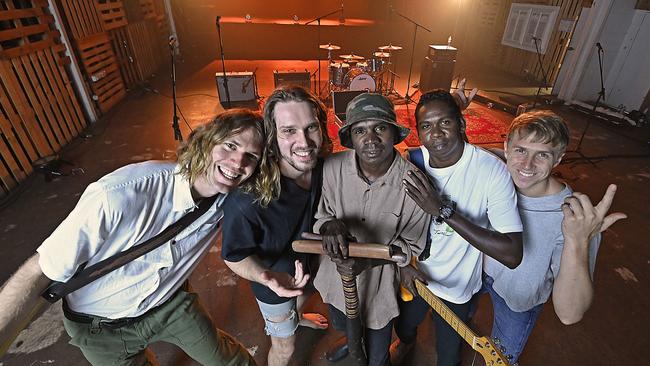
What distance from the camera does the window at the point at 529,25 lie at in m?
9.29

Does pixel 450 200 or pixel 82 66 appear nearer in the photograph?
pixel 450 200

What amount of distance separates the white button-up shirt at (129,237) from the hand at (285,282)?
481 mm

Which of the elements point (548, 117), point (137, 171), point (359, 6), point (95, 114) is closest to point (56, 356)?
point (137, 171)

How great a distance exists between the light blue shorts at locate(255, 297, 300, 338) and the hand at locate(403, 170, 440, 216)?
1.06 m

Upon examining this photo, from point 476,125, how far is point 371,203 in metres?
6.41

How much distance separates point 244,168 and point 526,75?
1261cm

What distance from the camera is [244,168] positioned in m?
1.58

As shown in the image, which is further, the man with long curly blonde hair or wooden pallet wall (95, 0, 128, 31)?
wooden pallet wall (95, 0, 128, 31)

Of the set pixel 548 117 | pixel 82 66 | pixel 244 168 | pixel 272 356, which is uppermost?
pixel 548 117

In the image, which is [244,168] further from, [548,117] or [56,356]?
[56,356]

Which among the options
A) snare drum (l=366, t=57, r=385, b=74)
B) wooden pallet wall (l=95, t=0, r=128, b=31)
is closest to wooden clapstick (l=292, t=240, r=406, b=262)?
snare drum (l=366, t=57, r=385, b=74)

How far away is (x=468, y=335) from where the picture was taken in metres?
1.62

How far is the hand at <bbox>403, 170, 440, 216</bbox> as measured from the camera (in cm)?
143

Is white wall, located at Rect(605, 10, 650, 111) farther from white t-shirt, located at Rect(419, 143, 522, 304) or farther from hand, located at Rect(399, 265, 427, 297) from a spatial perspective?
hand, located at Rect(399, 265, 427, 297)
